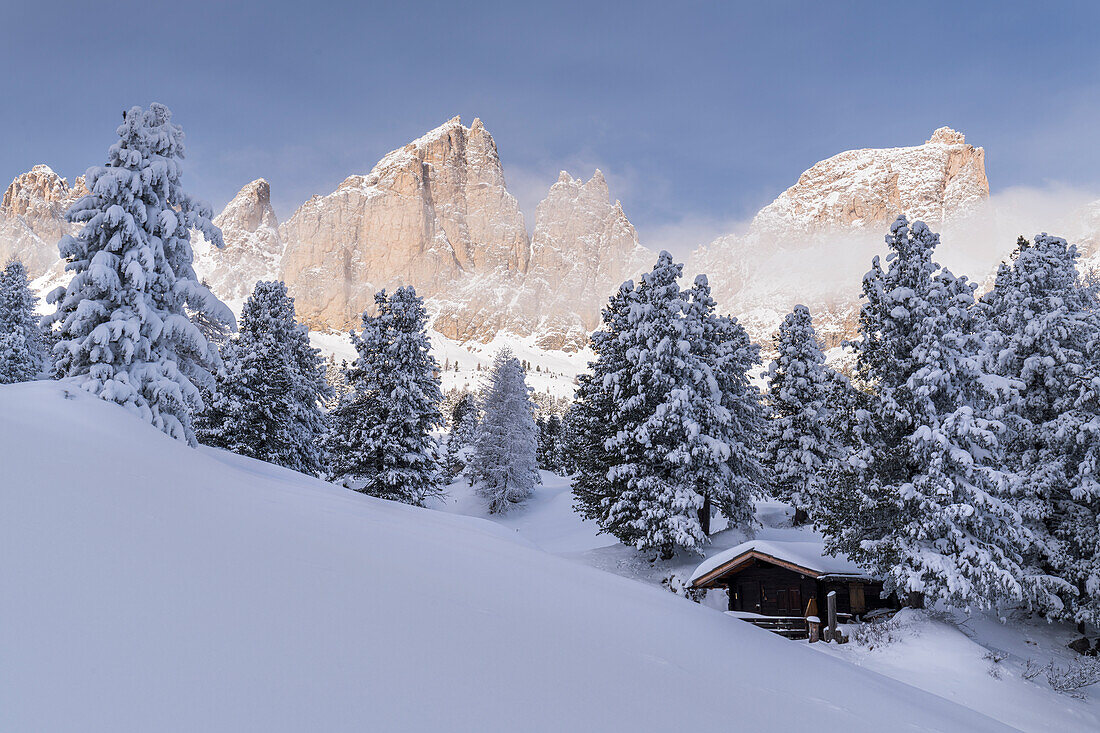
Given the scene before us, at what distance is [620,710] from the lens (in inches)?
160

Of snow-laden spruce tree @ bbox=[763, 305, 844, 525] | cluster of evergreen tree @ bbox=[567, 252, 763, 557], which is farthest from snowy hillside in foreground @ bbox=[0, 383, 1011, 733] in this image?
snow-laden spruce tree @ bbox=[763, 305, 844, 525]

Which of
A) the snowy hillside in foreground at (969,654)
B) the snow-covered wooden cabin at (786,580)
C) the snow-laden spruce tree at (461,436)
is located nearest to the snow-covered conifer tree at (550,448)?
the snow-laden spruce tree at (461,436)

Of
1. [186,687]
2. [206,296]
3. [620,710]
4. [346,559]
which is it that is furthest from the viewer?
[206,296]

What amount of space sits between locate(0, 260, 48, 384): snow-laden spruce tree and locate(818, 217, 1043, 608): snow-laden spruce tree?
37.6m

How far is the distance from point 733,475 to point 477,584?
21.3 metres

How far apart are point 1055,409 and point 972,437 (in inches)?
177

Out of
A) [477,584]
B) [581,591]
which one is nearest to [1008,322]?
[581,591]

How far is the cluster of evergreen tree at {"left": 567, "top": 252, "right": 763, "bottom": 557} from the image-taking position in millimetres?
23964

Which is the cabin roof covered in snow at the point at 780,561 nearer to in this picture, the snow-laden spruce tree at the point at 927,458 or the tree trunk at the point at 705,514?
the snow-laden spruce tree at the point at 927,458

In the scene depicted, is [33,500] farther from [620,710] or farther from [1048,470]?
[1048,470]

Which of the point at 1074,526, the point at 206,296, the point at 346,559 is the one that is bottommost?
the point at 1074,526

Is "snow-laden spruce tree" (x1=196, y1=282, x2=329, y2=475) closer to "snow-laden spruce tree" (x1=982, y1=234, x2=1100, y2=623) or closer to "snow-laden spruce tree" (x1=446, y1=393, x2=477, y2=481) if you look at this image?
"snow-laden spruce tree" (x1=982, y1=234, x2=1100, y2=623)

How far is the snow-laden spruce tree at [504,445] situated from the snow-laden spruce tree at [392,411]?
60.8ft

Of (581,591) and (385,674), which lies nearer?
(385,674)
